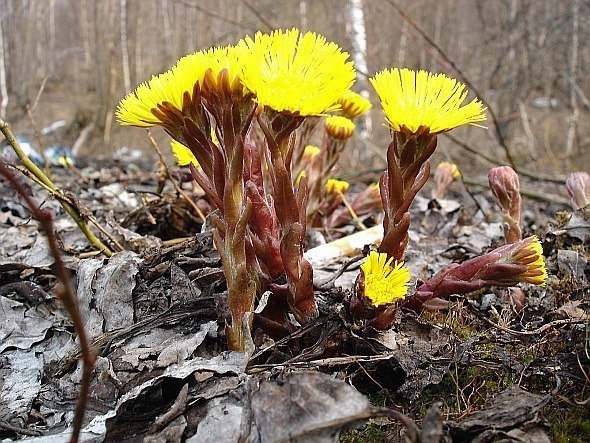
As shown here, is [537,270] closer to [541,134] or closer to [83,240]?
[83,240]

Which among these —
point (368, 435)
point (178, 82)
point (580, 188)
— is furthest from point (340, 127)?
point (368, 435)

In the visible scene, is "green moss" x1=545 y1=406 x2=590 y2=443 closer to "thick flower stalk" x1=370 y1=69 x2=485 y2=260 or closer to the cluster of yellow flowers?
the cluster of yellow flowers

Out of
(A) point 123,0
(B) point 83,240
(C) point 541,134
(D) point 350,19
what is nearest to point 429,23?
(C) point 541,134

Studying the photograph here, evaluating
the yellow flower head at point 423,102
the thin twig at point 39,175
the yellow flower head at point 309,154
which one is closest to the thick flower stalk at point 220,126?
the yellow flower head at point 423,102

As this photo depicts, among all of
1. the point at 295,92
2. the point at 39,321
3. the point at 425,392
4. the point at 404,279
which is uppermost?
the point at 295,92

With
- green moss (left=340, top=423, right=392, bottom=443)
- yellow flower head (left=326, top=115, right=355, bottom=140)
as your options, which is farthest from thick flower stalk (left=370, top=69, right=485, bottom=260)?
yellow flower head (left=326, top=115, right=355, bottom=140)

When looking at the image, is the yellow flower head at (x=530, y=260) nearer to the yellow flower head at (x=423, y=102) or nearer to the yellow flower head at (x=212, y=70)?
the yellow flower head at (x=423, y=102)
